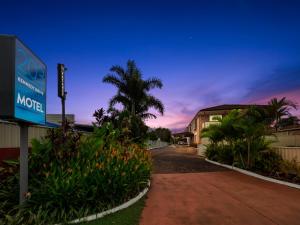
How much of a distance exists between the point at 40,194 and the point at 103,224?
4.75 feet

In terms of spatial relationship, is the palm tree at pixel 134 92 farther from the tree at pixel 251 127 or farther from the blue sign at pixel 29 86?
the blue sign at pixel 29 86

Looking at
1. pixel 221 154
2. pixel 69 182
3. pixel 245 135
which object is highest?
pixel 245 135

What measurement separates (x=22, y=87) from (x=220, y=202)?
5.59 meters

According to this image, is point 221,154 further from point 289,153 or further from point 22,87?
point 22,87

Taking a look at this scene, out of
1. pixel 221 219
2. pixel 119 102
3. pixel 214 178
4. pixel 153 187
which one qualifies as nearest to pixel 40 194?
pixel 221 219

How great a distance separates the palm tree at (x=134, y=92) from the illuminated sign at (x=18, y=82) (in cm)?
2340

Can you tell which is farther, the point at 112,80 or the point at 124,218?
the point at 112,80

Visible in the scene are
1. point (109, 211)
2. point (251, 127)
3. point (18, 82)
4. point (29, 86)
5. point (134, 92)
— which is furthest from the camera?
point (134, 92)

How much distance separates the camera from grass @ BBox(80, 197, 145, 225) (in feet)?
20.4

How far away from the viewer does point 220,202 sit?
8.33 metres

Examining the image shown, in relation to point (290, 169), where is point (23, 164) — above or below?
above

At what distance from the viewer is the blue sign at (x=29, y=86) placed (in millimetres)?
5664

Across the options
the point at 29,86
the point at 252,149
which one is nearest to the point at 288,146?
the point at 252,149

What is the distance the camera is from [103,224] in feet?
19.9
